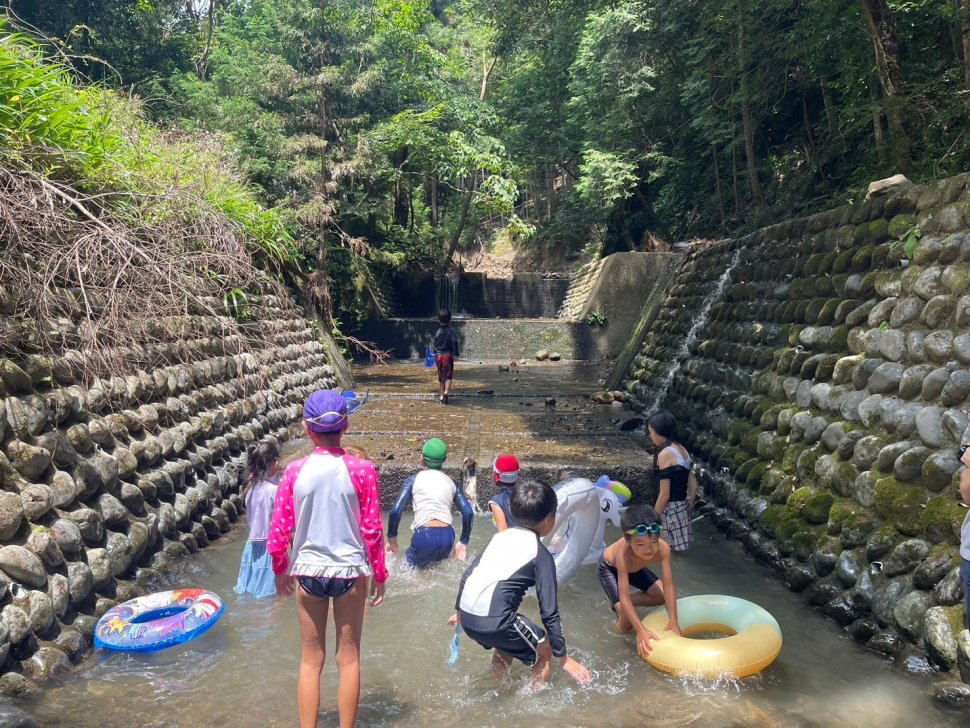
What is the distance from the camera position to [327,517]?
2777mm

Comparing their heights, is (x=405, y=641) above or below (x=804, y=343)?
below

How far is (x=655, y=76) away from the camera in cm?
1675

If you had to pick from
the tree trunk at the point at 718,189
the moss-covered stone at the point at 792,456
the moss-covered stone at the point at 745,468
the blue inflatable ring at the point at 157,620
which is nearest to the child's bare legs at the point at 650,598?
the moss-covered stone at the point at 792,456

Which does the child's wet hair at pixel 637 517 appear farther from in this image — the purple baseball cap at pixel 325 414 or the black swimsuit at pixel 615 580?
the purple baseball cap at pixel 325 414

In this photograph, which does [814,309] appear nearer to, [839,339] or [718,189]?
[839,339]

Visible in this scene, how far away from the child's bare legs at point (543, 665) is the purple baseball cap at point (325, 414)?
1.44 m

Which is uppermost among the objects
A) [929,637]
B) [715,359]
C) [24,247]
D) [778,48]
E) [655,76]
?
[655,76]

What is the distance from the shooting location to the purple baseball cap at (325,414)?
2826 mm

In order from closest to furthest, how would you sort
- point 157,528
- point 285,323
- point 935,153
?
1. point 157,528
2. point 935,153
3. point 285,323

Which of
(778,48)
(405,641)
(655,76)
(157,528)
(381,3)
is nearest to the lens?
(405,641)

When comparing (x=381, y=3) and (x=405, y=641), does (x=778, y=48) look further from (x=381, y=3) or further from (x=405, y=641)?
(x=405, y=641)

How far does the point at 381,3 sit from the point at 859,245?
53.0 feet

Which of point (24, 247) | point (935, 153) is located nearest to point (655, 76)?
point (935, 153)

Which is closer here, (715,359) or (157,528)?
(157,528)
